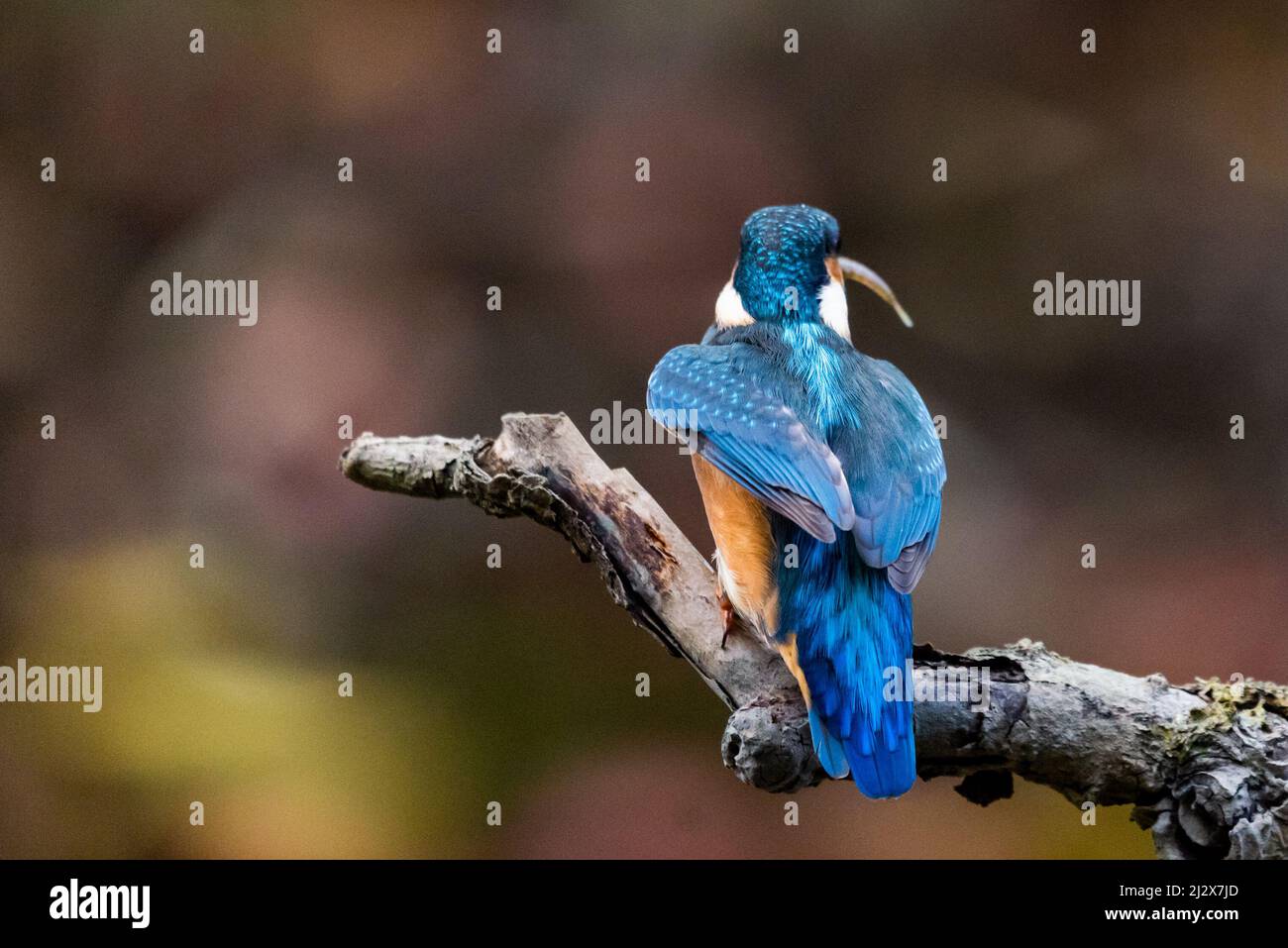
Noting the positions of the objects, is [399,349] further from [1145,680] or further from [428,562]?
[1145,680]

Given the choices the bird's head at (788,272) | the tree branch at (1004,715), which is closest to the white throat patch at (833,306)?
the bird's head at (788,272)

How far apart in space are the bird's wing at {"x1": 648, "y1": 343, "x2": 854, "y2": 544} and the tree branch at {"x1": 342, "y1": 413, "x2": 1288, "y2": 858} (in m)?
0.18

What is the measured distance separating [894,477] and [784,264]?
597 millimetres

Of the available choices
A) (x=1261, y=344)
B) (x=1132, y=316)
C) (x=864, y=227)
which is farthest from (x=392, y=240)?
(x=1261, y=344)

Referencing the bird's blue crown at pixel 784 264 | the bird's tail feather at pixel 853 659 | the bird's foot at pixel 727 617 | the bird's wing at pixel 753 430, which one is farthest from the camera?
the bird's blue crown at pixel 784 264

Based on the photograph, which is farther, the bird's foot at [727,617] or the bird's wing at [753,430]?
the bird's foot at [727,617]

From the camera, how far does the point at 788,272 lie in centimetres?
273

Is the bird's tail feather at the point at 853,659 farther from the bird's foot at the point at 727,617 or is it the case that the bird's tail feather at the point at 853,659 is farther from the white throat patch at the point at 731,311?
the white throat patch at the point at 731,311

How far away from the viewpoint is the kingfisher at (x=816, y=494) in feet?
6.98

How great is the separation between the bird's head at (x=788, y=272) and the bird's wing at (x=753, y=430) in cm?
15

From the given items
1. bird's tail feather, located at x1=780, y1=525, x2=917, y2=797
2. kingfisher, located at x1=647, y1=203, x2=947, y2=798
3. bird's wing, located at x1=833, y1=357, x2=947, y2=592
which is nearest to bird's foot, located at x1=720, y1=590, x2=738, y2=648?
kingfisher, located at x1=647, y1=203, x2=947, y2=798

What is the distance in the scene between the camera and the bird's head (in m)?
2.72

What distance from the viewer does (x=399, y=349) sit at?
16.3ft

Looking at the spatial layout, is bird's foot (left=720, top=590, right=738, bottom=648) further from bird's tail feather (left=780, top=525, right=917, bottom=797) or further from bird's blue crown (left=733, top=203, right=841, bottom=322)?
bird's blue crown (left=733, top=203, right=841, bottom=322)
